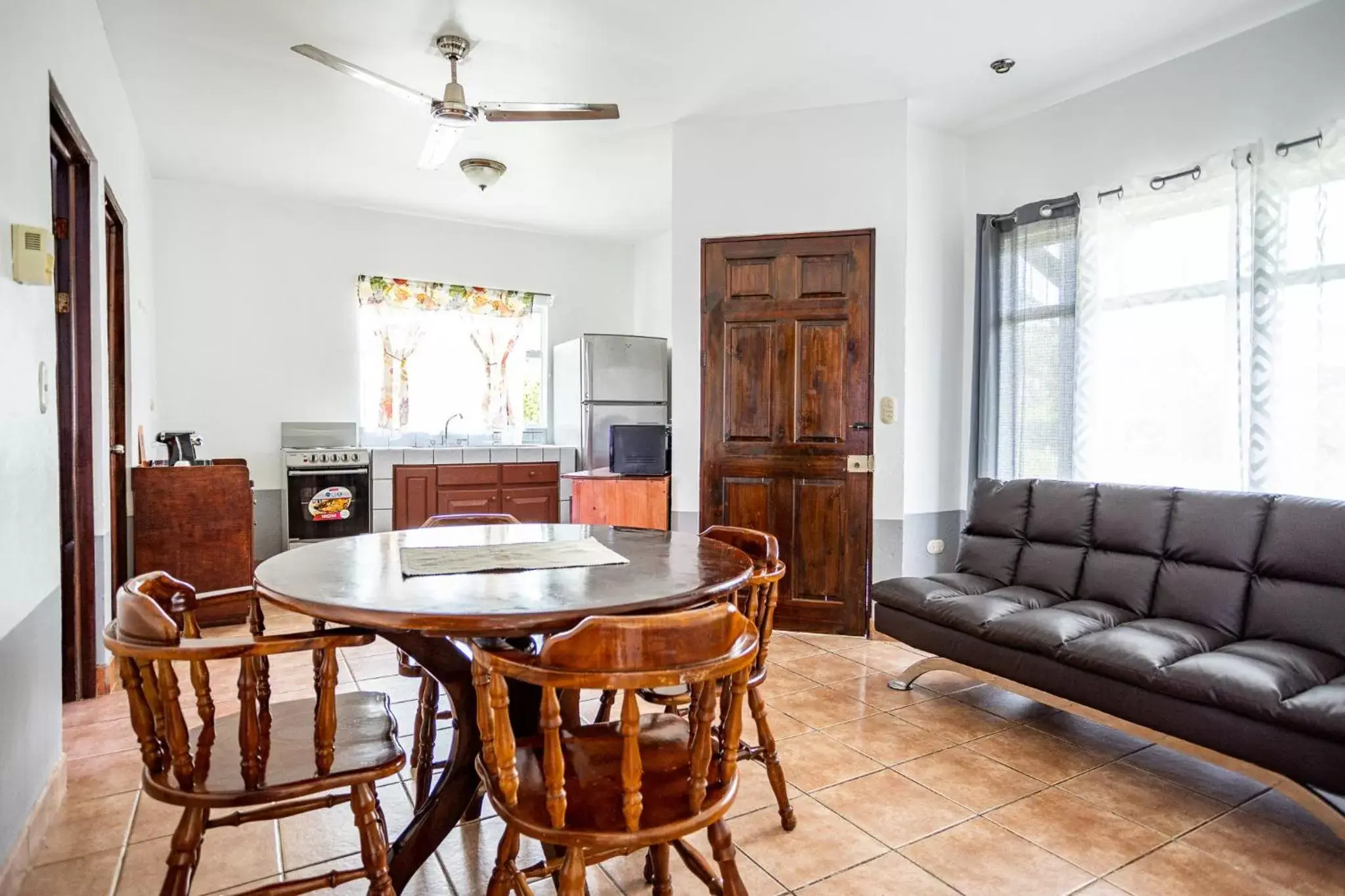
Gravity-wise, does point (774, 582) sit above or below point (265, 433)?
below

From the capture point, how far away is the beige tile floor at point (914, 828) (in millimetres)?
1900

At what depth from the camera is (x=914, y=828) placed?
7.07 feet

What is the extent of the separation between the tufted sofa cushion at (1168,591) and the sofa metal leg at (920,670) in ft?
0.55

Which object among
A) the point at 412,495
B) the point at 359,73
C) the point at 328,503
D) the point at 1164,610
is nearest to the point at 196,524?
the point at 328,503

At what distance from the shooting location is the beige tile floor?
190 centimetres

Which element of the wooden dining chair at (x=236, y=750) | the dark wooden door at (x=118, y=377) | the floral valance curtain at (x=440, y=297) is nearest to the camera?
the wooden dining chair at (x=236, y=750)

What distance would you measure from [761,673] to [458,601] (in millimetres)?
884

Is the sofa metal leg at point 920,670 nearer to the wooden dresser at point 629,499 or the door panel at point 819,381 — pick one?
the door panel at point 819,381

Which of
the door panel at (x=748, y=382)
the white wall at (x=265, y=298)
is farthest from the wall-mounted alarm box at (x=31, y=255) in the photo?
the white wall at (x=265, y=298)

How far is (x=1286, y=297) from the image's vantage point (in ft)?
10.3

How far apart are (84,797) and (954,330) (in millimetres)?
4495

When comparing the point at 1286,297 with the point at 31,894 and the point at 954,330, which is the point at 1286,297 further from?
the point at 31,894

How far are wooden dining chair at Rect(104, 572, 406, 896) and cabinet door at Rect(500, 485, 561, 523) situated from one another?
15.4 ft

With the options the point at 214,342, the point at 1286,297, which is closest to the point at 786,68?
the point at 1286,297
